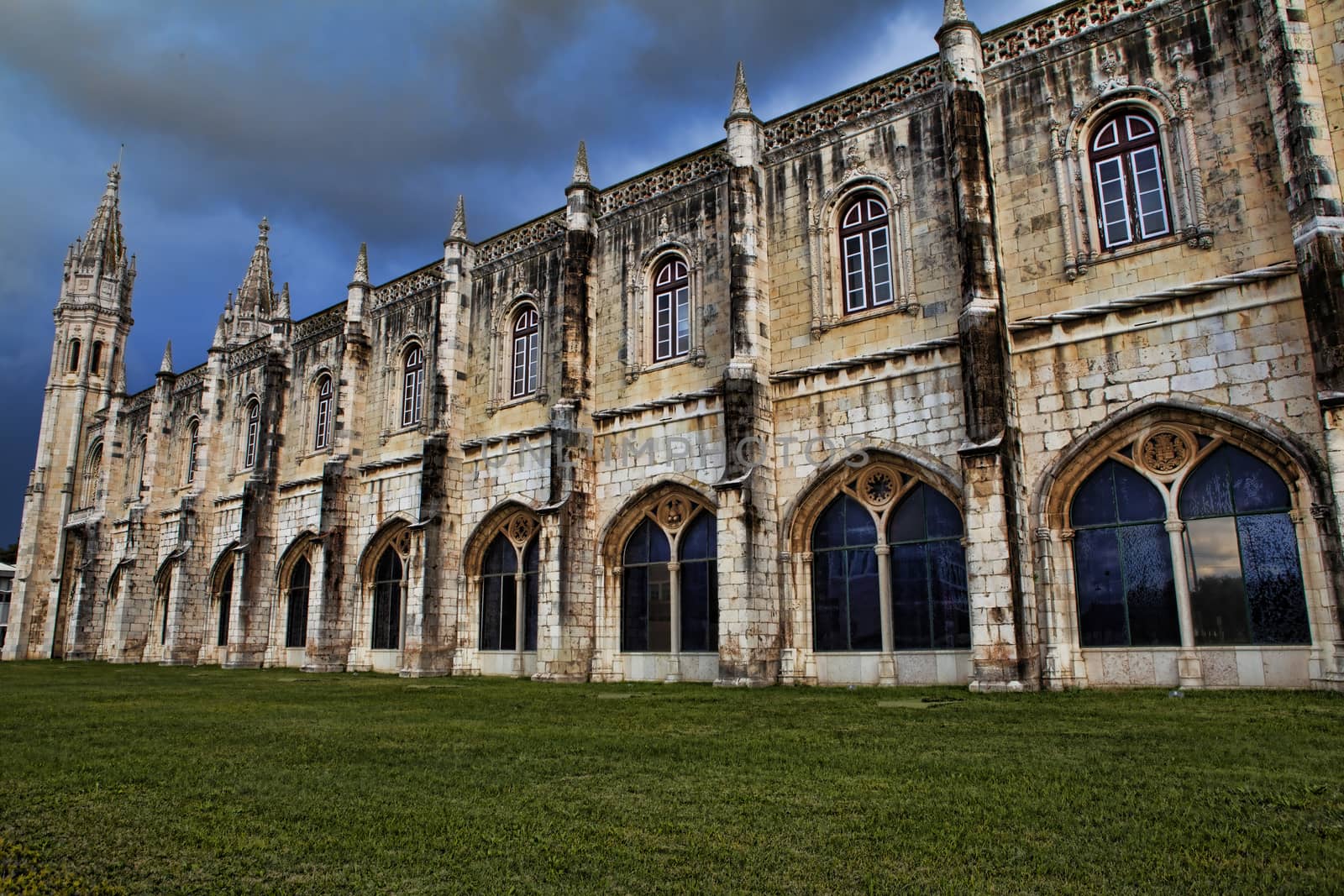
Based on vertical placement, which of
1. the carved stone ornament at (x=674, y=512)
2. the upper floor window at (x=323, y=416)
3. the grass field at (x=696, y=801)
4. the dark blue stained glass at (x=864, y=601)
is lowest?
the grass field at (x=696, y=801)

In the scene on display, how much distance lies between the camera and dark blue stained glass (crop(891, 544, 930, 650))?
15164mm

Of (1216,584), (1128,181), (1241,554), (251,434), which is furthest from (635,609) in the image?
(251,434)

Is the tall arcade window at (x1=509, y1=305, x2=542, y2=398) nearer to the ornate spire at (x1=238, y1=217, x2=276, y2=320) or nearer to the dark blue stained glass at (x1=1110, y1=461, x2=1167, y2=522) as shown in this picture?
the dark blue stained glass at (x1=1110, y1=461, x2=1167, y2=522)

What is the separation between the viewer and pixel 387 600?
25000mm

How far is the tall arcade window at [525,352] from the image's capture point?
74.4 ft

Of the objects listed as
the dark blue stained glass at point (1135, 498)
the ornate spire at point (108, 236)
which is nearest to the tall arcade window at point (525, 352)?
the dark blue stained glass at point (1135, 498)

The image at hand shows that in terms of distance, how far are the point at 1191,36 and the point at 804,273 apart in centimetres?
717

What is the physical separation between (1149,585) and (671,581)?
891 centimetres

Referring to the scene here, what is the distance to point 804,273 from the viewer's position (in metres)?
17.6

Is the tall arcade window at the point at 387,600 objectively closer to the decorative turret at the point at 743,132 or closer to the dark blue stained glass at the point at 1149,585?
the decorative turret at the point at 743,132

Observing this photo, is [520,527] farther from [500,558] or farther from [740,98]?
[740,98]

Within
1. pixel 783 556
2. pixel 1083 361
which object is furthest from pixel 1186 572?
pixel 783 556

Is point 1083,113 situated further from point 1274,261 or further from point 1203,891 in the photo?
point 1203,891

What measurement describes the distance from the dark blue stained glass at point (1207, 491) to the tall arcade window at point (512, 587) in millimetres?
13409
